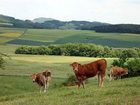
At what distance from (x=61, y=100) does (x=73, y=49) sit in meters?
135

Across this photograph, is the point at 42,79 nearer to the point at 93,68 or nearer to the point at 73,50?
the point at 93,68

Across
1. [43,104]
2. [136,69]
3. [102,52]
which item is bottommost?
[102,52]

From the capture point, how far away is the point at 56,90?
87.5ft

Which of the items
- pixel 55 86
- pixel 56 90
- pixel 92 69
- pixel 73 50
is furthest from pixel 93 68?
pixel 73 50

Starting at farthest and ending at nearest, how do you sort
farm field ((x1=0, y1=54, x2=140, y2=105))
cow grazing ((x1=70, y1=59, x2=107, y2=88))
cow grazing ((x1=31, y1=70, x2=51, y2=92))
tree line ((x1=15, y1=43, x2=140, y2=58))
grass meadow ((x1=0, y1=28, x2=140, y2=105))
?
tree line ((x1=15, y1=43, x2=140, y2=58))
cow grazing ((x1=31, y1=70, x2=51, y2=92))
cow grazing ((x1=70, y1=59, x2=107, y2=88))
grass meadow ((x1=0, y1=28, x2=140, y2=105))
farm field ((x1=0, y1=54, x2=140, y2=105))

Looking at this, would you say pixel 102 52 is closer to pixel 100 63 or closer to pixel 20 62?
pixel 20 62

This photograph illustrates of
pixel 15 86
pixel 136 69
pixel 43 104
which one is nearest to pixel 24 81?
pixel 15 86

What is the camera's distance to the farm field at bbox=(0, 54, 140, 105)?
18281 millimetres

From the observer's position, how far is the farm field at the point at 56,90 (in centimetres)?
1828

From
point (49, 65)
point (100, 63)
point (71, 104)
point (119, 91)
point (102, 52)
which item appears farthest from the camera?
point (102, 52)

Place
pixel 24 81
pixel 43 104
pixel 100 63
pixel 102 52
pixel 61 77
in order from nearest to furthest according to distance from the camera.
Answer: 1. pixel 43 104
2. pixel 100 63
3. pixel 24 81
4. pixel 61 77
5. pixel 102 52

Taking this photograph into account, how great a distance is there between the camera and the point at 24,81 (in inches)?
3140

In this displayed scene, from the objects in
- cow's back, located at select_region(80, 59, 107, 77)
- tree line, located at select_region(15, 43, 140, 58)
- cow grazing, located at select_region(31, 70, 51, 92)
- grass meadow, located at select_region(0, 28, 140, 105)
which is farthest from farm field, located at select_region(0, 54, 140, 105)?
tree line, located at select_region(15, 43, 140, 58)

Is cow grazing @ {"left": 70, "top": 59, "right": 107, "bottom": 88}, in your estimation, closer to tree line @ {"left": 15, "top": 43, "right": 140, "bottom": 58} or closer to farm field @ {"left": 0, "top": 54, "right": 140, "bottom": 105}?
farm field @ {"left": 0, "top": 54, "right": 140, "bottom": 105}
